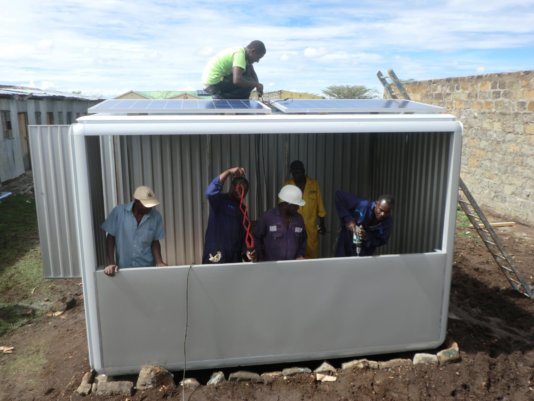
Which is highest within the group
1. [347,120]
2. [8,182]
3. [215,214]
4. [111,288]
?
[347,120]

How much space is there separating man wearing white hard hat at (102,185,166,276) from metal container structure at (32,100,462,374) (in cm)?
18

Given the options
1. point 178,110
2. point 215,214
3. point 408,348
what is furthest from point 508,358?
point 178,110

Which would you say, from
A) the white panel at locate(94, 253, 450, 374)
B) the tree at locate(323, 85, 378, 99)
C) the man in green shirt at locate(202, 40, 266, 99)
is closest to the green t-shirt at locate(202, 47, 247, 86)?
the man in green shirt at locate(202, 40, 266, 99)

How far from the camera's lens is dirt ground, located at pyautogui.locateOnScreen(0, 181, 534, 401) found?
13.8 feet

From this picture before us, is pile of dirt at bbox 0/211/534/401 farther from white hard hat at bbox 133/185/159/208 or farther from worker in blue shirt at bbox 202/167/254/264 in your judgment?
white hard hat at bbox 133/185/159/208

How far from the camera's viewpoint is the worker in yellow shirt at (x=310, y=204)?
5.35 metres

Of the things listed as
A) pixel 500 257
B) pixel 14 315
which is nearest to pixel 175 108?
pixel 14 315

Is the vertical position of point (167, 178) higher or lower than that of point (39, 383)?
higher

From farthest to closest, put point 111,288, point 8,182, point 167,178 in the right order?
point 8,182, point 167,178, point 111,288

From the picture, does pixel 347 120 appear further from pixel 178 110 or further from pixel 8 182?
pixel 8 182

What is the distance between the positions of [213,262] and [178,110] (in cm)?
141

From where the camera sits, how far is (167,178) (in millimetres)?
5445

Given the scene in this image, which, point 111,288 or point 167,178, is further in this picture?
point 167,178

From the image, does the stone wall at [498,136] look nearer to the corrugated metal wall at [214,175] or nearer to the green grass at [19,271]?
the corrugated metal wall at [214,175]
